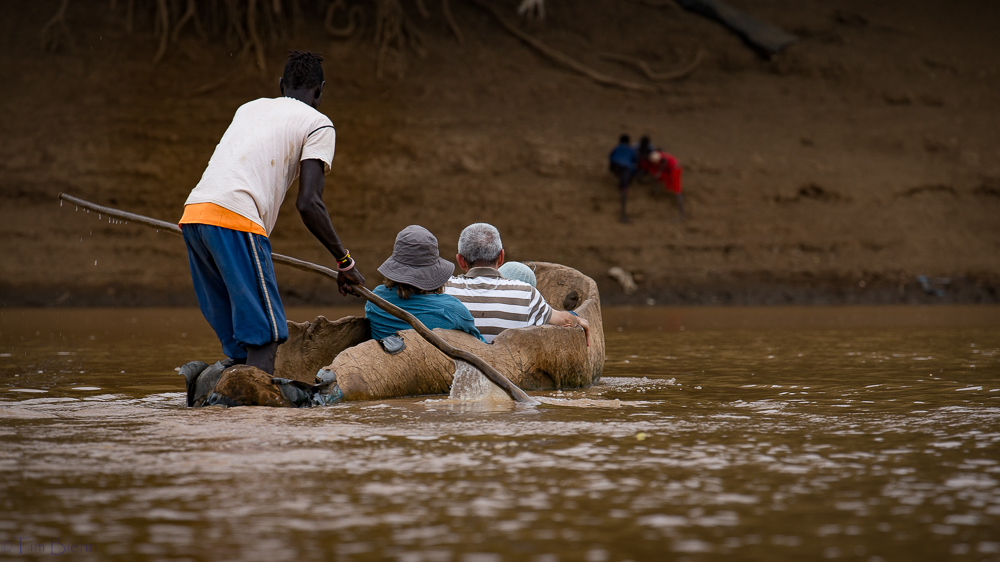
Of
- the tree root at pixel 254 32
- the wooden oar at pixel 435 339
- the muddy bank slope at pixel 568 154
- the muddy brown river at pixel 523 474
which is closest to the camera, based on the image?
the muddy brown river at pixel 523 474

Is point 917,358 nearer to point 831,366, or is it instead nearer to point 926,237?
point 831,366

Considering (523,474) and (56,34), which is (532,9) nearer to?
(56,34)

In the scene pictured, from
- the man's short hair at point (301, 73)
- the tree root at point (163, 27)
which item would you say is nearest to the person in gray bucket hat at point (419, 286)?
the man's short hair at point (301, 73)

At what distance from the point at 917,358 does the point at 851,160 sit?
38.5ft

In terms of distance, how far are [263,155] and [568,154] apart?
45.4 ft

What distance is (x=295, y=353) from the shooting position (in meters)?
5.49

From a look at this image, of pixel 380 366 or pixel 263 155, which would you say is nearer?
pixel 263 155

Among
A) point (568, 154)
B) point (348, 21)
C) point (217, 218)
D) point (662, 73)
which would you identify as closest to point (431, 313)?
point (217, 218)

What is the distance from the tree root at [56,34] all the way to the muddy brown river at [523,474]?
15944mm

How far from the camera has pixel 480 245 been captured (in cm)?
553

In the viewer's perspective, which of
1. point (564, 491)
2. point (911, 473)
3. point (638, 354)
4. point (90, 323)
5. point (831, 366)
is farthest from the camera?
point (90, 323)

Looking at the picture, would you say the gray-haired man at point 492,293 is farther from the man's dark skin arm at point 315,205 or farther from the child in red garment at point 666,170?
the child in red garment at point 666,170

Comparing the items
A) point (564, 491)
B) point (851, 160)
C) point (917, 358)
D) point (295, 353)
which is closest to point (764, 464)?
point (564, 491)

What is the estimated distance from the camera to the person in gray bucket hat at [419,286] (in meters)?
5.26
